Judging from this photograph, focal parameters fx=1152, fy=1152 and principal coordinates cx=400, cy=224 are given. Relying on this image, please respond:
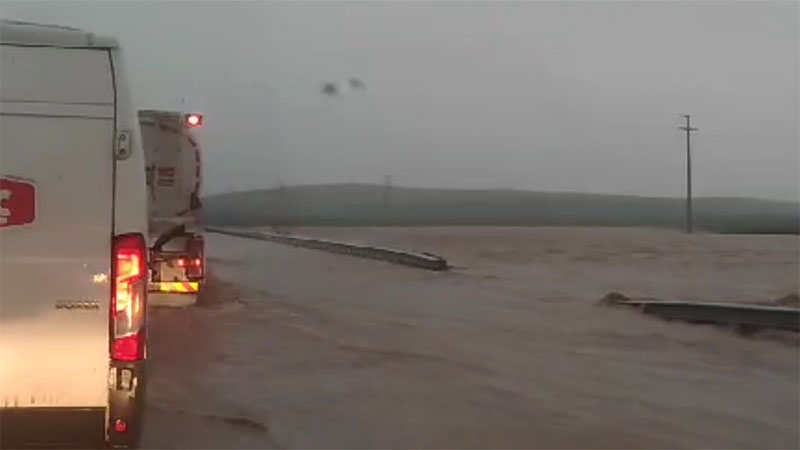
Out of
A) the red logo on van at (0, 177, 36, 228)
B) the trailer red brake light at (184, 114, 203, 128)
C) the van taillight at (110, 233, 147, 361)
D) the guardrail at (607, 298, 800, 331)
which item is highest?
the trailer red brake light at (184, 114, 203, 128)

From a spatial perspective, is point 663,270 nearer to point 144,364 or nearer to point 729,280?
point 729,280

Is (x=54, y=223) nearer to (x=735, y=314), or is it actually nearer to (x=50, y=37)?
(x=50, y=37)

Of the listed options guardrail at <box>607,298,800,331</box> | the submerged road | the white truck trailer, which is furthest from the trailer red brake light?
guardrail at <box>607,298,800,331</box>

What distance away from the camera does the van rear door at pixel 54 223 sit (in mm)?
5090

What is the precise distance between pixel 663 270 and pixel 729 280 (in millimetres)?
4838

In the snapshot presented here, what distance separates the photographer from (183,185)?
62.4 ft

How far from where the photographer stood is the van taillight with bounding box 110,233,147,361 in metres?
5.20

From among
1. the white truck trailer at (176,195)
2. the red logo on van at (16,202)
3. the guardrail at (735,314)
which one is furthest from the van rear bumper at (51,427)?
the white truck trailer at (176,195)

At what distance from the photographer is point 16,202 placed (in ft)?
16.6

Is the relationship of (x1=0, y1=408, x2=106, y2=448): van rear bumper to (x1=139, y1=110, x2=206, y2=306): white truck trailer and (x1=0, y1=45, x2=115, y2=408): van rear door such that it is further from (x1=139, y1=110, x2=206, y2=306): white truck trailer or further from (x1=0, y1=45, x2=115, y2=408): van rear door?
(x1=139, y1=110, x2=206, y2=306): white truck trailer

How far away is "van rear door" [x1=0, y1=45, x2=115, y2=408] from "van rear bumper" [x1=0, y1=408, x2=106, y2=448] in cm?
4

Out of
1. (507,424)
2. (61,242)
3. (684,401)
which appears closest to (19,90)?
(61,242)

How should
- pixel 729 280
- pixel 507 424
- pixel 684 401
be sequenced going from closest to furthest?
pixel 507 424
pixel 684 401
pixel 729 280

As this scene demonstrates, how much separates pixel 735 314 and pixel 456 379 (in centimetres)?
518
